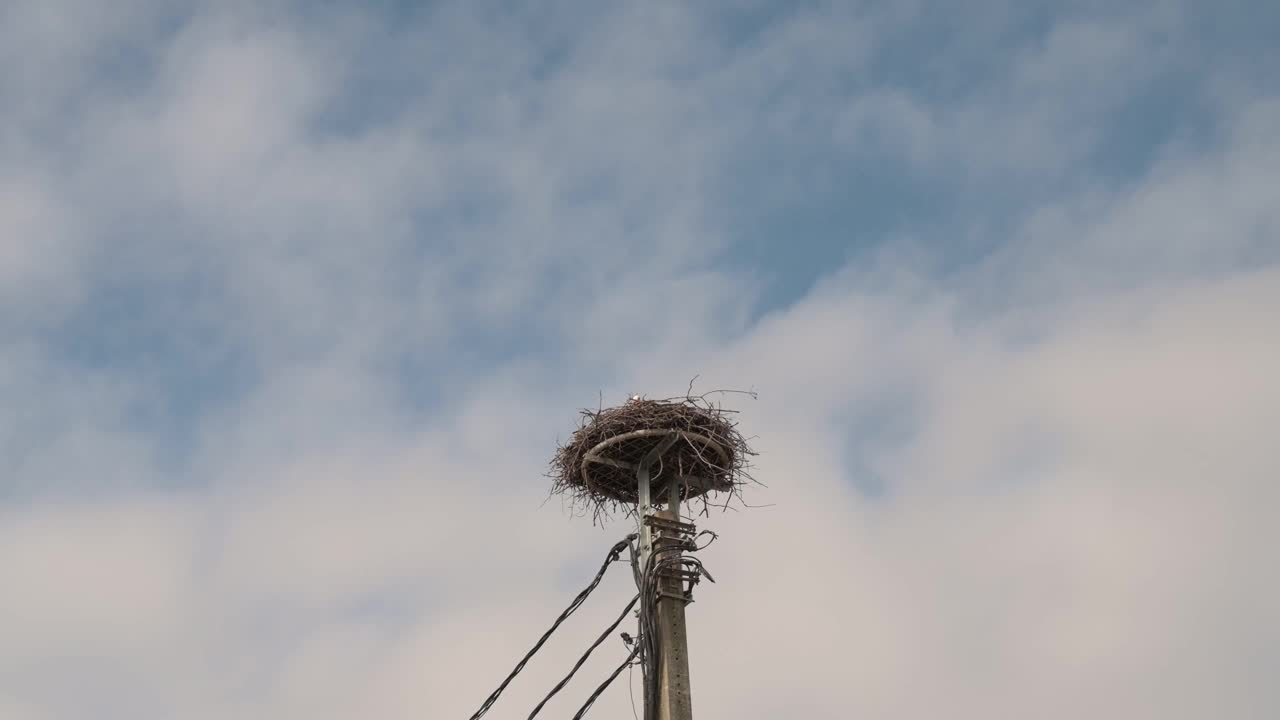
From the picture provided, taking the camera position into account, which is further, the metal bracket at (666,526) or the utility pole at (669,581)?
the metal bracket at (666,526)

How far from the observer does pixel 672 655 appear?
36.7ft

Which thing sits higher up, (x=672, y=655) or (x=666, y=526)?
(x=666, y=526)

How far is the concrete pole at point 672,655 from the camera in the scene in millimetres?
10930

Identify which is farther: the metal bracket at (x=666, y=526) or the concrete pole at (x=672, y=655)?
the metal bracket at (x=666, y=526)

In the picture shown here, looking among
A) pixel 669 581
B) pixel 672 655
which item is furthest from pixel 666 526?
pixel 672 655

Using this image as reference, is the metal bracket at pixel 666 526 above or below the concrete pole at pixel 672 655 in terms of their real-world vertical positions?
above

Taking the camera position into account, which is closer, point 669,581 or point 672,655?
point 672,655

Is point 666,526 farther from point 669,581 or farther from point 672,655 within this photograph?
point 672,655

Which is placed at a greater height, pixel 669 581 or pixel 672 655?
pixel 669 581

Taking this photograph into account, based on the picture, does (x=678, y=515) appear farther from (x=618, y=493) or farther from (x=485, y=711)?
(x=485, y=711)

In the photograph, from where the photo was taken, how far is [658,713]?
10969 millimetres

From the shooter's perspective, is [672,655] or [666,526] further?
[666,526]

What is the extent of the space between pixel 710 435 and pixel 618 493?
3.76 feet

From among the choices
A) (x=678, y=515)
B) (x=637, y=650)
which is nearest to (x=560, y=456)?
(x=678, y=515)
